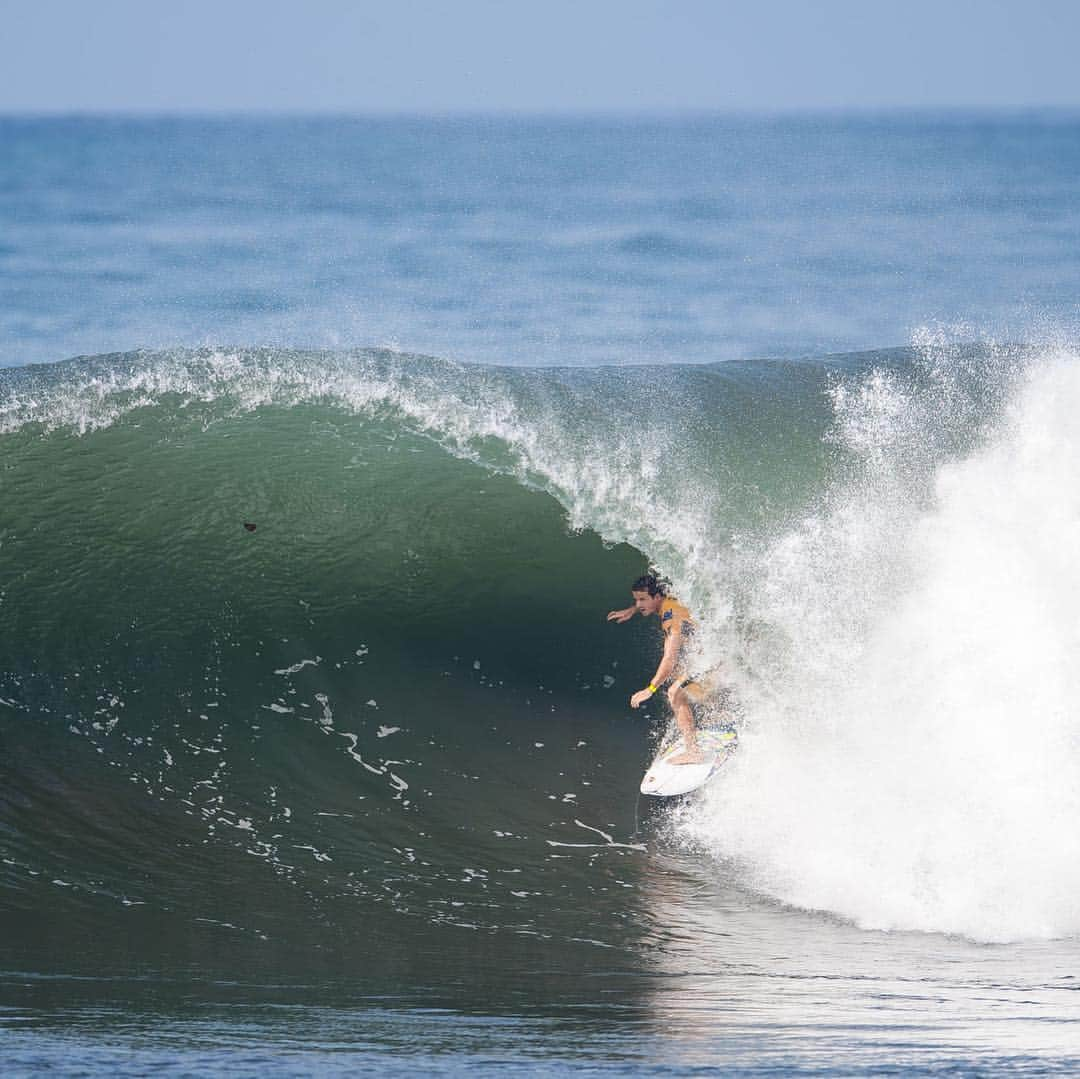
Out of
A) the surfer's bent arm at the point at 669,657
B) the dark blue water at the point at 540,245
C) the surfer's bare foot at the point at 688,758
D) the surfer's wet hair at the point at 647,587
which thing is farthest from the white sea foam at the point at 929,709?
the dark blue water at the point at 540,245

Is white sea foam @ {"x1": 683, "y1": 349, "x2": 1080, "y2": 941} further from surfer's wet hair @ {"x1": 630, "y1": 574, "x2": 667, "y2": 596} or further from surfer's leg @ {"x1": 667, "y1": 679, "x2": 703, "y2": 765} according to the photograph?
surfer's wet hair @ {"x1": 630, "y1": 574, "x2": 667, "y2": 596}

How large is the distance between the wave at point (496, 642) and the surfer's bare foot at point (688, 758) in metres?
0.24

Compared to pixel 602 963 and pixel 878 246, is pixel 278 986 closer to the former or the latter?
pixel 602 963

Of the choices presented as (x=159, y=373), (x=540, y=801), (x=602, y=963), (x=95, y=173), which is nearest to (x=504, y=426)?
(x=159, y=373)

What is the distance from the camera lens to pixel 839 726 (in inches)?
296

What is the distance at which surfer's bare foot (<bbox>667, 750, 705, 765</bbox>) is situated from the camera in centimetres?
754

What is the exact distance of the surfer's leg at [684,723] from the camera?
756 cm

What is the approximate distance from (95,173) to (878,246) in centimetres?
3253

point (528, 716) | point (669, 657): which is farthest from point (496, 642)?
point (669, 657)

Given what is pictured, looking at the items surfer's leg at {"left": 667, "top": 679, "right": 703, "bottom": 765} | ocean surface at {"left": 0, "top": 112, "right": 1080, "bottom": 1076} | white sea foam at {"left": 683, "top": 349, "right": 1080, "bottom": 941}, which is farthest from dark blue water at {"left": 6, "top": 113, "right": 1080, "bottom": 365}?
surfer's leg at {"left": 667, "top": 679, "right": 703, "bottom": 765}

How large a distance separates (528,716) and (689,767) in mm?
1103

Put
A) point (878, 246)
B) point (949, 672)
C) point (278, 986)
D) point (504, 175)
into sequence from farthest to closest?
point (504, 175) < point (878, 246) < point (949, 672) < point (278, 986)

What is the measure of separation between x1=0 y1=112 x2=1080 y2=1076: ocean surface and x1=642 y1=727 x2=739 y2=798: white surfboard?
65 millimetres

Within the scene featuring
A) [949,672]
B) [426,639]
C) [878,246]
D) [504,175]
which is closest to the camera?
[949,672]
